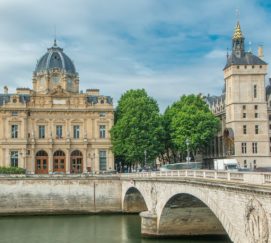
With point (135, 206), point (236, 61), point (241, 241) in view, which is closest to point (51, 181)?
point (135, 206)

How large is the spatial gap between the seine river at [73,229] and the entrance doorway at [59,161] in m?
24.9

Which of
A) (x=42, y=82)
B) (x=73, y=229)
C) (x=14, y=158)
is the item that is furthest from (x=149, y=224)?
(x=42, y=82)

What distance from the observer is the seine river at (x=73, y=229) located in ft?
175

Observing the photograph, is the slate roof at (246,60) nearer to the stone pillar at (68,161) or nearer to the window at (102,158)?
the window at (102,158)

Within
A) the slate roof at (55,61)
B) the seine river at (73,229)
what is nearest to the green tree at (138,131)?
the seine river at (73,229)

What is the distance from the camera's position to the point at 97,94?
345 ft

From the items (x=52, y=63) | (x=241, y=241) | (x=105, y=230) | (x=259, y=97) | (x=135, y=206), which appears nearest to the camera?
(x=241, y=241)

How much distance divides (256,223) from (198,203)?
75.1 ft

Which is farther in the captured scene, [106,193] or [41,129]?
[41,129]

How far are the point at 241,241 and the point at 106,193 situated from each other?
174 ft

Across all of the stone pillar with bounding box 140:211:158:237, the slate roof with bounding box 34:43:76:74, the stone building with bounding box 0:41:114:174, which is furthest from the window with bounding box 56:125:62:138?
the stone pillar with bounding box 140:211:158:237

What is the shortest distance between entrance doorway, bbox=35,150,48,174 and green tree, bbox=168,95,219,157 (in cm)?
2451

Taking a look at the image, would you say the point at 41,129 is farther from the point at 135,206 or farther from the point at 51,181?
the point at 135,206

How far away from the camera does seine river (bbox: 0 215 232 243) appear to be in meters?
53.4
